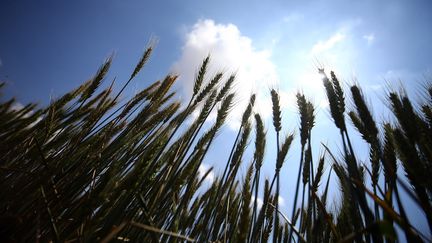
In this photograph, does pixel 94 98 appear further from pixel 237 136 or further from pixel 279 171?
pixel 279 171

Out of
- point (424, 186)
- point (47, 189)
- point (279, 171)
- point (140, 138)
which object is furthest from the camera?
point (140, 138)

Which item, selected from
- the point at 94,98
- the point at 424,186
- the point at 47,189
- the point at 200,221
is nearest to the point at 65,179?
→ the point at 47,189

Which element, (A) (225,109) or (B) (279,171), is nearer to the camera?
(B) (279,171)

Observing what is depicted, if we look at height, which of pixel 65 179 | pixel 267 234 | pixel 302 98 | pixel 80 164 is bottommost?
pixel 65 179

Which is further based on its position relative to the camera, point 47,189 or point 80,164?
point 80,164

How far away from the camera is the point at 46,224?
143 centimetres

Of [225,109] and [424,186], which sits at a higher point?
[225,109]

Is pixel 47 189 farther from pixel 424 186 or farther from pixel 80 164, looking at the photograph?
pixel 424 186

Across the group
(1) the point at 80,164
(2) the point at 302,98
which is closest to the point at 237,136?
(2) the point at 302,98

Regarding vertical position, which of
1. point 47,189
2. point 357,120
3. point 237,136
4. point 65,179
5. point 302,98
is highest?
point 302,98

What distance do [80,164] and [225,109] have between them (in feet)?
3.87

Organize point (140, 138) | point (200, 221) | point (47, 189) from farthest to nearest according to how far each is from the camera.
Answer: point (140, 138) < point (200, 221) < point (47, 189)

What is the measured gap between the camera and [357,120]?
5.47 feet

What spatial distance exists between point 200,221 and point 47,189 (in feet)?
3.54
